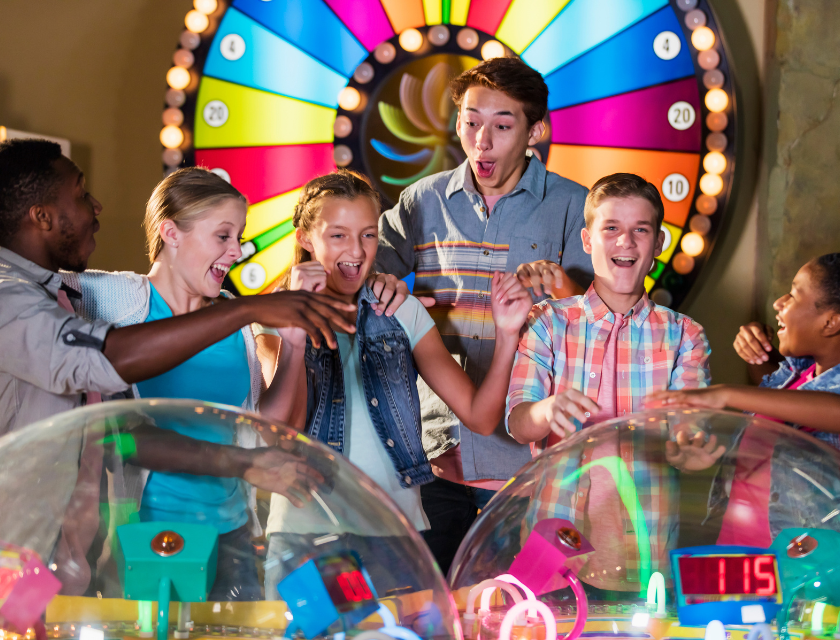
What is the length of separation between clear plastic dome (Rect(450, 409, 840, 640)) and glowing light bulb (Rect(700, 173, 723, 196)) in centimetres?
132

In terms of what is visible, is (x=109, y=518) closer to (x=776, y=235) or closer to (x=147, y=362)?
(x=147, y=362)

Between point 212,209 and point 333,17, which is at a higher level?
point 333,17

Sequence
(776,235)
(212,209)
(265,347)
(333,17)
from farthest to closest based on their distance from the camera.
→ (333,17) → (776,235) → (265,347) → (212,209)

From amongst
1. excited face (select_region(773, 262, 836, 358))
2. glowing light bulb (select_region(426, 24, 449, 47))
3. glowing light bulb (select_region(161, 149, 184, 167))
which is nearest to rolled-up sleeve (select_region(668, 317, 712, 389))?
excited face (select_region(773, 262, 836, 358))

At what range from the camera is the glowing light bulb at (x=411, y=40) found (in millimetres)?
2061

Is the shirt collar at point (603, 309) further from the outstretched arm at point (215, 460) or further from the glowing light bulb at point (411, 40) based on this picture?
the glowing light bulb at point (411, 40)

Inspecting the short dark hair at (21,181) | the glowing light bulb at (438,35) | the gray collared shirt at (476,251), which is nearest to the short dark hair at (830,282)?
the gray collared shirt at (476,251)

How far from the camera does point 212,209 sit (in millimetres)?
1288

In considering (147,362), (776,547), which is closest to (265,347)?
(147,362)

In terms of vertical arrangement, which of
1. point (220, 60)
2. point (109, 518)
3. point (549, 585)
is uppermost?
point (220, 60)

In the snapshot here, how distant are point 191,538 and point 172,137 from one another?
1734 millimetres

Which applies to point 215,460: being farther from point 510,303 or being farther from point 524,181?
point 524,181

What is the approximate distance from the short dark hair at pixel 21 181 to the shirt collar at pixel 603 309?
0.93 metres

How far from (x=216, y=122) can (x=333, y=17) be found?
0.44 meters
